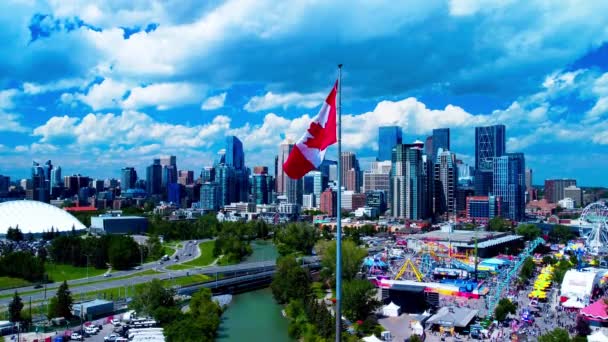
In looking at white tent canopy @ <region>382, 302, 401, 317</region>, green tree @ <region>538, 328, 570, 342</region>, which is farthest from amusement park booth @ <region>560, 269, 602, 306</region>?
green tree @ <region>538, 328, 570, 342</region>

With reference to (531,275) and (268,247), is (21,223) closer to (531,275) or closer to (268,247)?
(268,247)

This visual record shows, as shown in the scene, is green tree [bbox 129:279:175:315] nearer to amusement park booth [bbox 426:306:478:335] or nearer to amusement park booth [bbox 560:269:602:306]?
amusement park booth [bbox 426:306:478:335]

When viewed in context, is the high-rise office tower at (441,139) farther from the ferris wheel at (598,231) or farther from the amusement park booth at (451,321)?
the amusement park booth at (451,321)

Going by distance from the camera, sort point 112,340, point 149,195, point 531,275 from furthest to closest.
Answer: point 149,195
point 531,275
point 112,340

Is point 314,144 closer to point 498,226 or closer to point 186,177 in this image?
point 498,226

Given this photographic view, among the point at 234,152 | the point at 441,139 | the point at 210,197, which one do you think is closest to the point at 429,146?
the point at 441,139

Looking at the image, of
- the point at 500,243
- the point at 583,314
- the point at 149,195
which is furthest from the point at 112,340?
the point at 149,195
